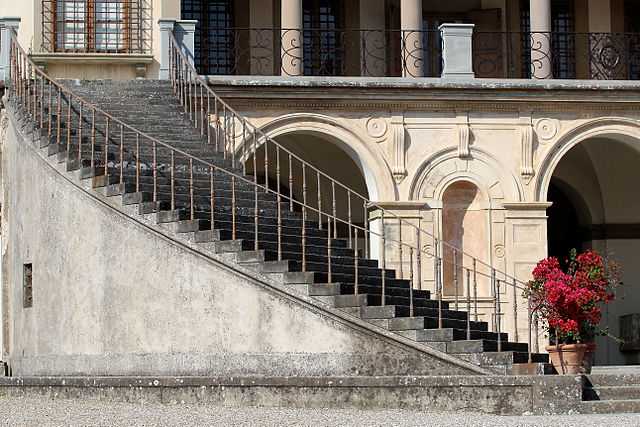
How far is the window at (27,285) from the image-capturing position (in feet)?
68.3

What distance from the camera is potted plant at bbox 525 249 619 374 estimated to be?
59.1 feet

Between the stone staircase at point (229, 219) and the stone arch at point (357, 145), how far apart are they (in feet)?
7.09

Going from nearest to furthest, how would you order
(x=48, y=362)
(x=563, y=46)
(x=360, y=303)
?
(x=360, y=303)
(x=48, y=362)
(x=563, y=46)

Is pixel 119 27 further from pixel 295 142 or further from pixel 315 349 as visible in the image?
pixel 315 349

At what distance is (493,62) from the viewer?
88.1ft

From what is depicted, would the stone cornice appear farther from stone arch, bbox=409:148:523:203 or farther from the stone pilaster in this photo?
the stone pilaster

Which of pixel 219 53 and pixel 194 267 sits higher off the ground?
pixel 219 53

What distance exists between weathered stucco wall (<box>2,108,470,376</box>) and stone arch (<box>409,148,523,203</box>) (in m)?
6.25

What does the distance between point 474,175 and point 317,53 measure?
14.1ft

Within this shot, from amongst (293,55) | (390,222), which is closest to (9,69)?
(293,55)

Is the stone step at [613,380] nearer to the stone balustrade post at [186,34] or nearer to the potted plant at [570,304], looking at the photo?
the potted plant at [570,304]

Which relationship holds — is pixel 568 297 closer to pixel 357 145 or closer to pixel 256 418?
pixel 256 418

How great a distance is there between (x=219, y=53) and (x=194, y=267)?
964 cm

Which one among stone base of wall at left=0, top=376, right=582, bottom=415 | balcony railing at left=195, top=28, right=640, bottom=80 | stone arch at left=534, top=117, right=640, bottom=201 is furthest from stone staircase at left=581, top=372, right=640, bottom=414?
balcony railing at left=195, top=28, right=640, bottom=80
